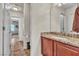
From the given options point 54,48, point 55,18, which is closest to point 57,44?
point 54,48

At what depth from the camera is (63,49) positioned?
104cm

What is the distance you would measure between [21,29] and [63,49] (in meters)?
0.44

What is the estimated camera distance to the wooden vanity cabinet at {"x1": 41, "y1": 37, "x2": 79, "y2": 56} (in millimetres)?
1000

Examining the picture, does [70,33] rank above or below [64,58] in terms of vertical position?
above

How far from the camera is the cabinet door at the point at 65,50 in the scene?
952 mm

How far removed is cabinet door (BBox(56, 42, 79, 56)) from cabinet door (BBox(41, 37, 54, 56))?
2.5 inches

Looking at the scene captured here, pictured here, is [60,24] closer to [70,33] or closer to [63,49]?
[70,33]

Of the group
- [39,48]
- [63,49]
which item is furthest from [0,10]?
[63,49]

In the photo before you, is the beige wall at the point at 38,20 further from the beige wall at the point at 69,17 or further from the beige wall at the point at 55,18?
the beige wall at the point at 69,17

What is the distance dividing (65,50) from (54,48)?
5.0 inches

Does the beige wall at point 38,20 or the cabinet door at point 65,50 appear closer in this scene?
the cabinet door at point 65,50

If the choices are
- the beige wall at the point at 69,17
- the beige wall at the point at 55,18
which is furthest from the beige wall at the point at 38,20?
the beige wall at the point at 69,17

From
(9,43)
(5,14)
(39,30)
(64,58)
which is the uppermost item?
(5,14)

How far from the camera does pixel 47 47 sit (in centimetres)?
114
